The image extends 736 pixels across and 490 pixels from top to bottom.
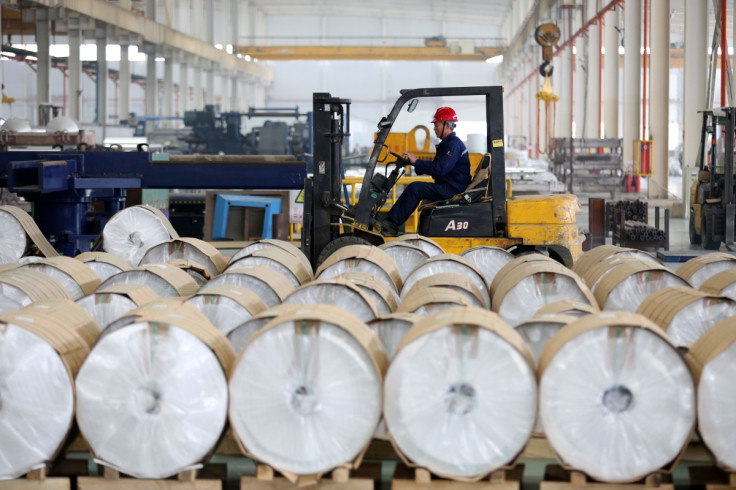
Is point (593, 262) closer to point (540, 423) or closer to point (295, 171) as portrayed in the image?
point (540, 423)

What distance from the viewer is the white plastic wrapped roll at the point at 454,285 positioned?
5598 mm

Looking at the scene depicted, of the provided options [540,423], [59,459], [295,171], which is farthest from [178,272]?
[295,171]

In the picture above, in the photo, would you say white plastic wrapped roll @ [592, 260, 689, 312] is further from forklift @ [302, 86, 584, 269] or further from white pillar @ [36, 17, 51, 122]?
white pillar @ [36, 17, 51, 122]

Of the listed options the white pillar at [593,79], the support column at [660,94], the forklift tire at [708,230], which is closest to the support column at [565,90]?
the white pillar at [593,79]

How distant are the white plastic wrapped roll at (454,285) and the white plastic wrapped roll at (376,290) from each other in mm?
127

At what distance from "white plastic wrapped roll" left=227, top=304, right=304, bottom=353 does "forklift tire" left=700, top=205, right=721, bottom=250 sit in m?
9.75

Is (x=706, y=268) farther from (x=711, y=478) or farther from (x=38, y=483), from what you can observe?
(x=38, y=483)

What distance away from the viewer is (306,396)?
4.01 m

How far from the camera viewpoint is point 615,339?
396 cm

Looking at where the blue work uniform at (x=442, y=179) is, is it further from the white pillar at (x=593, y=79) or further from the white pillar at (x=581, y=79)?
the white pillar at (x=581, y=79)

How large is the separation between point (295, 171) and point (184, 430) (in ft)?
21.1

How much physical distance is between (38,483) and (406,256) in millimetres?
3518

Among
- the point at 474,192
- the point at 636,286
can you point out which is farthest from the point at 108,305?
the point at 474,192

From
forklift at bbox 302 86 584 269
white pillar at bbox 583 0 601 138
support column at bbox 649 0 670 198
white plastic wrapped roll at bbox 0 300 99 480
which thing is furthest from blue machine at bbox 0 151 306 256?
white pillar at bbox 583 0 601 138
